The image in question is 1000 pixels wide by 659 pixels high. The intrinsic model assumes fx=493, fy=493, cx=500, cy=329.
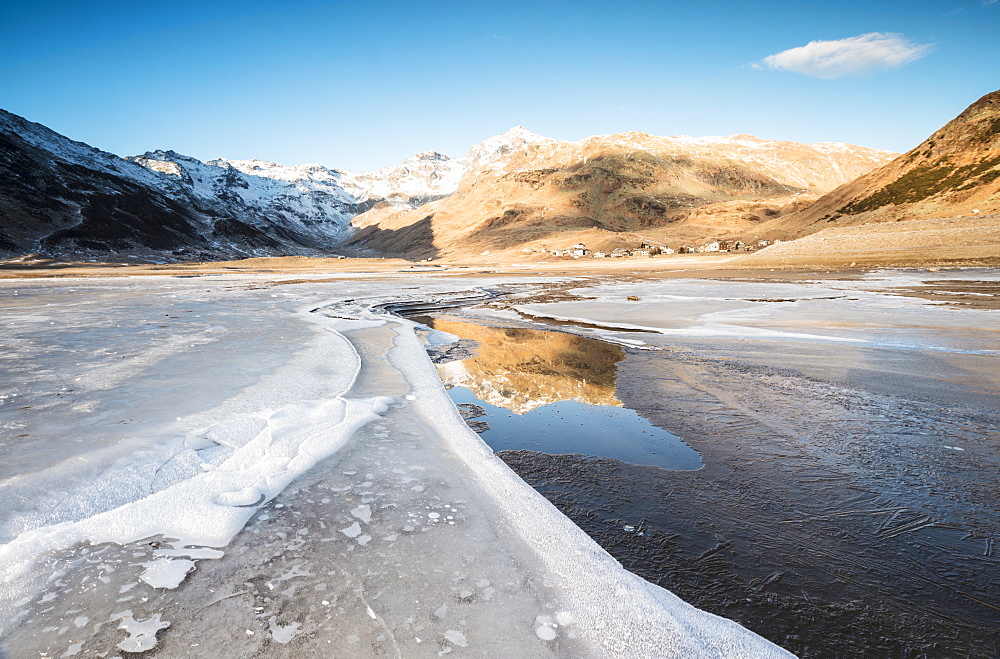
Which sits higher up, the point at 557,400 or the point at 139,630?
the point at 139,630

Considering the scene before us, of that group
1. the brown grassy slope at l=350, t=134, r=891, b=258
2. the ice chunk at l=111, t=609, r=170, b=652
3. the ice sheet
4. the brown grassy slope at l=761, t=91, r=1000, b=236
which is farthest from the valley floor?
the brown grassy slope at l=350, t=134, r=891, b=258

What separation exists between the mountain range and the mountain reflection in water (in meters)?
45.2

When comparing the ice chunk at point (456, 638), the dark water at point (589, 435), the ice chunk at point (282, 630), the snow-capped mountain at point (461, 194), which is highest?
the snow-capped mountain at point (461, 194)

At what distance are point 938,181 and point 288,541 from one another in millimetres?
63547

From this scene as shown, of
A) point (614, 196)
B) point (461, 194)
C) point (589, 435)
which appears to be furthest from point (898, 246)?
point (461, 194)

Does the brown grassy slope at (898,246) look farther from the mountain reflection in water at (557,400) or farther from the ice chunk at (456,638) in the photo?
the ice chunk at (456,638)

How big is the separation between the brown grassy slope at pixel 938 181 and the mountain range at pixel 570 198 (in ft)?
0.54

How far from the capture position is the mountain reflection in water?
483 cm

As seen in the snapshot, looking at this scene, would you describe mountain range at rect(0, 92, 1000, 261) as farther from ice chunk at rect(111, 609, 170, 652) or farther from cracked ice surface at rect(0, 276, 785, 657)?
ice chunk at rect(111, 609, 170, 652)

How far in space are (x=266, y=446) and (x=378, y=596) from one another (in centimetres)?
243

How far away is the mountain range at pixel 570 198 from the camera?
5078cm

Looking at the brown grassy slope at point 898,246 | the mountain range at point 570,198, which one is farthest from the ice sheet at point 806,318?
the mountain range at point 570,198

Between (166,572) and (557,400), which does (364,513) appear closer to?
(166,572)

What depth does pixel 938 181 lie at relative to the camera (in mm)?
47031
